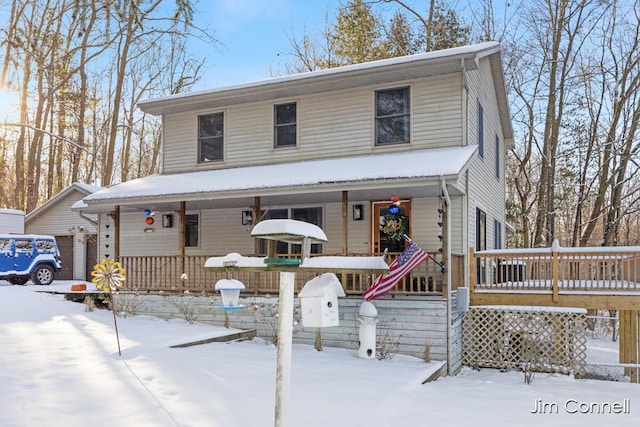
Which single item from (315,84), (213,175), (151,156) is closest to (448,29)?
(315,84)

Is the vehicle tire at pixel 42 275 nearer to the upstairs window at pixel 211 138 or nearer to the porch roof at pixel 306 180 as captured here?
the porch roof at pixel 306 180

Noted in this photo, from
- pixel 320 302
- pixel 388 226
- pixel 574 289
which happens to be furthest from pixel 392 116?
pixel 320 302

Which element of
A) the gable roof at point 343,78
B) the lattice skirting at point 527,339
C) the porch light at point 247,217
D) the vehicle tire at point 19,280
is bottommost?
the lattice skirting at point 527,339

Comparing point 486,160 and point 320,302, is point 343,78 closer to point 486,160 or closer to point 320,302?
point 486,160

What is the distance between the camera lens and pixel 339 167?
11.3 m

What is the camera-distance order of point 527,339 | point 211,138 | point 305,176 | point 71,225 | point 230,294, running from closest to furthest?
point 230,294 < point 527,339 < point 305,176 < point 211,138 < point 71,225

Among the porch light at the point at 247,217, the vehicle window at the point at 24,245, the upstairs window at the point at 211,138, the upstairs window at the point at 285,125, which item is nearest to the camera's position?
the upstairs window at the point at 285,125

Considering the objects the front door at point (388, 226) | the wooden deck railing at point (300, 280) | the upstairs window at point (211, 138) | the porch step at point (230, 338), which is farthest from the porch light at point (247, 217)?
the porch step at point (230, 338)

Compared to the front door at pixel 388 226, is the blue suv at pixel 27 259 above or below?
below

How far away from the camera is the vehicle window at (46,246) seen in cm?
1762

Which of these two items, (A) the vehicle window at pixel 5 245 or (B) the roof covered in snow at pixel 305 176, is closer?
(B) the roof covered in snow at pixel 305 176

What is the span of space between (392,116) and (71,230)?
14.7 meters

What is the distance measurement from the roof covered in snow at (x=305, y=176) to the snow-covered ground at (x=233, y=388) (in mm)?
3026

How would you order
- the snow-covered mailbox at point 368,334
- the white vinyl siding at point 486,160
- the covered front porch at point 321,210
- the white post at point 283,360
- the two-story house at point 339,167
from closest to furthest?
the white post at point 283,360
the snow-covered mailbox at point 368,334
the covered front porch at point 321,210
the two-story house at point 339,167
the white vinyl siding at point 486,160
